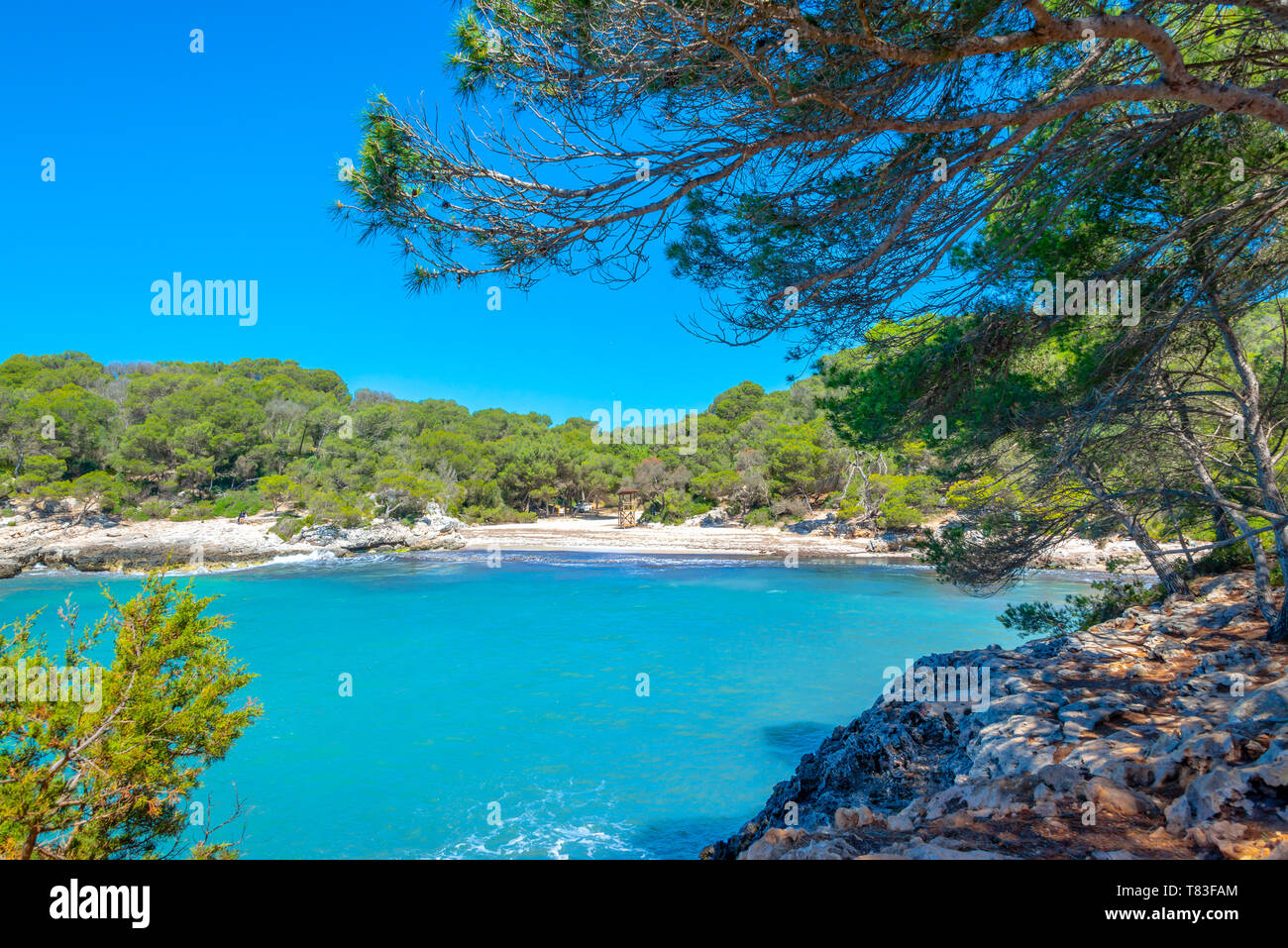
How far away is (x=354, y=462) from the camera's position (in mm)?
36719

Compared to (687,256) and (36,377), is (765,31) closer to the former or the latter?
(687,256)

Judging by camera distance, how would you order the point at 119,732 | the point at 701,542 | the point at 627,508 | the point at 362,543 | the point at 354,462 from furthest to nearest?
1. the point at 627,508
2. the point at 354,462
3. the point at 701,542
4. the point at 362,543
5. the point at 119,732

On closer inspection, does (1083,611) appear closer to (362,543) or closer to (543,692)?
(543,692)

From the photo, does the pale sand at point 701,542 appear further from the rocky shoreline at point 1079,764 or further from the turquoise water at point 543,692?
the rocky shoreline at point 1079,764

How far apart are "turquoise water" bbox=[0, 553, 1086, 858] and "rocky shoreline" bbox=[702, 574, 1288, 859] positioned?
8.10 feet

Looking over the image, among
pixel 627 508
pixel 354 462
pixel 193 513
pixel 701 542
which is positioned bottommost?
pixel 701 542

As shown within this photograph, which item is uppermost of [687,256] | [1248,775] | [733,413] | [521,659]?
[733,413]

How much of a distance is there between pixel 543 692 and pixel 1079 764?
9547mm

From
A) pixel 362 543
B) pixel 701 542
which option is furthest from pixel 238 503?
pixel 701 542

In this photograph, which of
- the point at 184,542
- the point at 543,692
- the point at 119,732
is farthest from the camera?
the point at 184,542

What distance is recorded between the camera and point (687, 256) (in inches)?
181

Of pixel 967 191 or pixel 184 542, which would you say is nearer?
pixel 967 191
